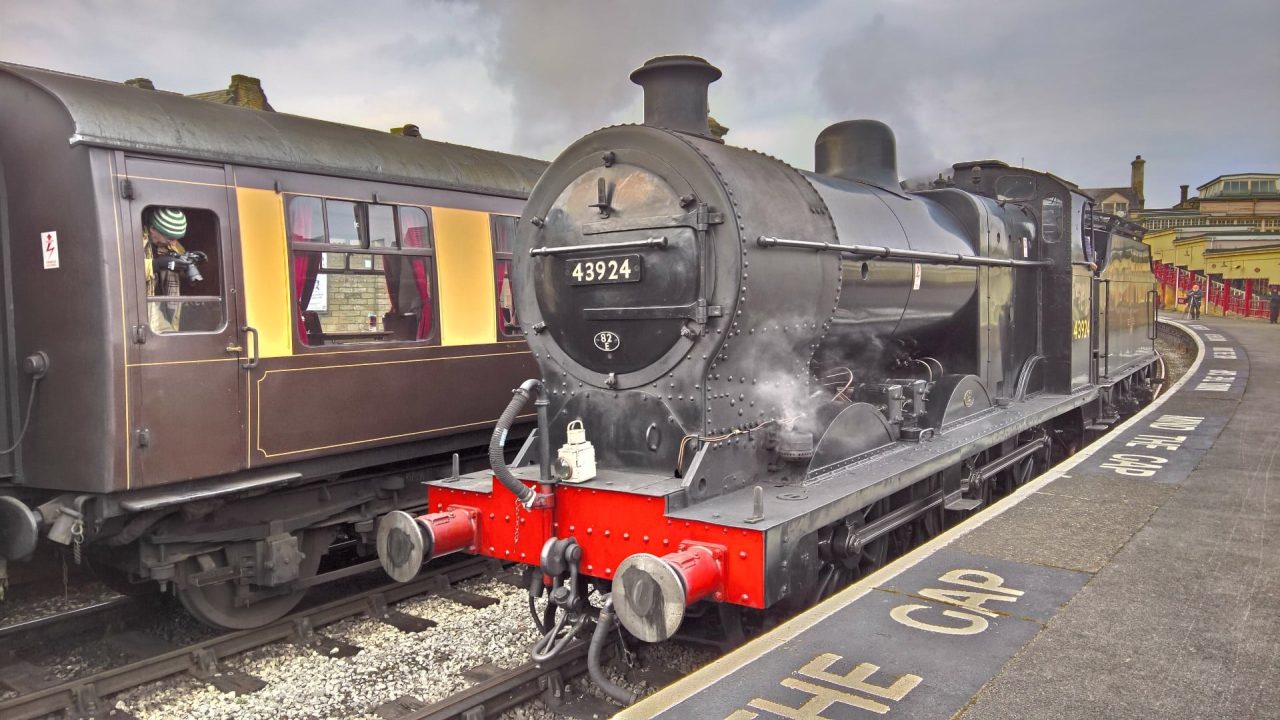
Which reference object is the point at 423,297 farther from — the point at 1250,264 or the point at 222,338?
the point at 1250,264

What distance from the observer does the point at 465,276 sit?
6766mm

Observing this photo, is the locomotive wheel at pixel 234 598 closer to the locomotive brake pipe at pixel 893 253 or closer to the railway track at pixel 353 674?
the railway track at pixel 353 674

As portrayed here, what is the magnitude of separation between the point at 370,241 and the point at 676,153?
2984 mm

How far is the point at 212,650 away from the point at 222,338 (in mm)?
1872

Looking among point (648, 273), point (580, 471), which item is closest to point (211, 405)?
point (580, 471)

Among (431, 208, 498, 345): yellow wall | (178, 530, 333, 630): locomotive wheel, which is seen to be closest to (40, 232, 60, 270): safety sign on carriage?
(178, 530, 333, 630): locomotive wheel

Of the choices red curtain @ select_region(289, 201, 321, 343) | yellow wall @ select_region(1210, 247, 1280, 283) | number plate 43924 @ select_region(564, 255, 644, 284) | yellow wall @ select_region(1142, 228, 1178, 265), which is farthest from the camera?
yellow wall @ select_region(1142, 228, 1178, 265)

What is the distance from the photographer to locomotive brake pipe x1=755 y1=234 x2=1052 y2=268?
4.11 metres

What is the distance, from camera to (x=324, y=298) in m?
5.82

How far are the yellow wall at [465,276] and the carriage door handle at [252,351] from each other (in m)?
1.52

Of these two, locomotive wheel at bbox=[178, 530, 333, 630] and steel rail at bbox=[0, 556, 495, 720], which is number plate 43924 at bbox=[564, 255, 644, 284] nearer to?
steel rail at bbox=[0, 556, 495, 720]

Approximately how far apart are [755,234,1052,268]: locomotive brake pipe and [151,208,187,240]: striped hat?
3.58m

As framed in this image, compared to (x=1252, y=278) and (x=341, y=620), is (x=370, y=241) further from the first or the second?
(x=1252, y=278)

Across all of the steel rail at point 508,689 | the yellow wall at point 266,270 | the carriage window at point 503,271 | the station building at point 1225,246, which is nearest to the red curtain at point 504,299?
the carriage window at point 503,271
